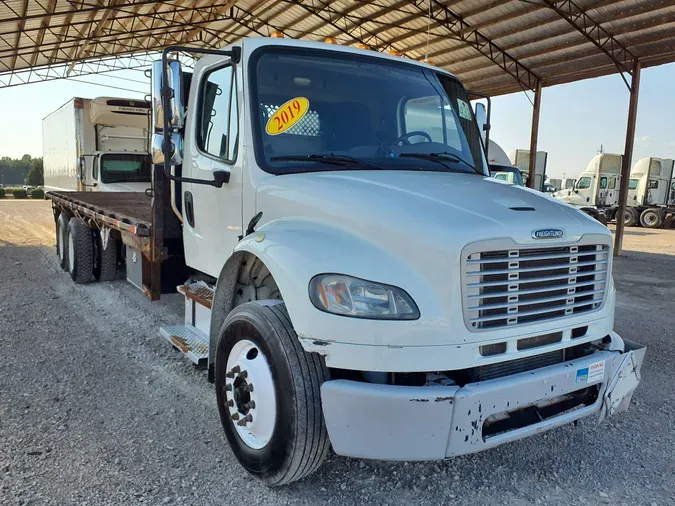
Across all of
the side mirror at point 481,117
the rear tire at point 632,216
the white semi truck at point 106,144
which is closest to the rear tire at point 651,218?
the rear tire at point 632,216

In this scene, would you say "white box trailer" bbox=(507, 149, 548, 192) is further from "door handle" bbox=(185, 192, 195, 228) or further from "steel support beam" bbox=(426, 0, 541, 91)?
"door handle" bbox=(185, 192, 195, 228)

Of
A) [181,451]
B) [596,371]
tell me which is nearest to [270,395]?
[181,451]

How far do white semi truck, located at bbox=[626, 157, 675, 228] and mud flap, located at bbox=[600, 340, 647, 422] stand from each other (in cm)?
2642

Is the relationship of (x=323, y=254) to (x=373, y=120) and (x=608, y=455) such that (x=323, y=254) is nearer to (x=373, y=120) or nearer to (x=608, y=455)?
(x=373, y=120)

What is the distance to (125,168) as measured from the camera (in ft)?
43.3

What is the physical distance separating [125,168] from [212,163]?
1032 centimetres

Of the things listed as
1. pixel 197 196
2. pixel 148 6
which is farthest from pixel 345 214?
pixel 148 6

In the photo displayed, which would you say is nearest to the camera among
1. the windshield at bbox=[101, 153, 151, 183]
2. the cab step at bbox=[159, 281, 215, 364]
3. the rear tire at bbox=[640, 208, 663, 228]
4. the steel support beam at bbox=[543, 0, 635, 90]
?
the cab step at bbox=[159, 281, 215, 364]

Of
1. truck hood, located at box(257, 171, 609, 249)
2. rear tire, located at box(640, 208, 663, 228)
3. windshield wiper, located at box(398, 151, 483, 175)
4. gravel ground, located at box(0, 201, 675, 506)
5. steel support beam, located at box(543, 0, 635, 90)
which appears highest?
steel support beam, located at box(543, 0, 635, 90)

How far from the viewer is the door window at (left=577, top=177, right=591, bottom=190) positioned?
89.5 feet

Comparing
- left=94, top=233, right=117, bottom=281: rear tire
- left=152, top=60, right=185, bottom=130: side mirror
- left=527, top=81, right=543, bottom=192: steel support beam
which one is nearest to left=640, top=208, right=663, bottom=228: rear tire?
left=527, top=81, right=543, bottom=192: steel support beam

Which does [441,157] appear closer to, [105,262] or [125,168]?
[105,262]

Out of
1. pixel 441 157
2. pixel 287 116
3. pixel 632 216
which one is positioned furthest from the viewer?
pixel 632 216

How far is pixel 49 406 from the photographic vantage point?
153 inches
